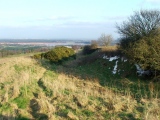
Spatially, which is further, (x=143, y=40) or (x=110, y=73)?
(x=110, y=73)

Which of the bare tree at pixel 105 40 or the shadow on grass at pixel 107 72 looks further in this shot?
the bare tree at pixel 105 40

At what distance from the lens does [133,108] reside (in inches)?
432

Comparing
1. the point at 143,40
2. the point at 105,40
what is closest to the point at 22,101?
the point at 143,40

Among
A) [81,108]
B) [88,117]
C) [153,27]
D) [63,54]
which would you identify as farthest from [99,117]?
[63,54]

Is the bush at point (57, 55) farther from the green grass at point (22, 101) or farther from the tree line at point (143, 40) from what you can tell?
the green grass at point (22, 101)

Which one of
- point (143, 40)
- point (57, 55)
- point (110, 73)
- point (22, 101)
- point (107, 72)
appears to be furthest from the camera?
point (57, 55)

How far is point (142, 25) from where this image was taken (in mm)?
35938

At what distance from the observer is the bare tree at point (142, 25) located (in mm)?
35188

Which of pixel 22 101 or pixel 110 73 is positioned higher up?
pixel 22 101

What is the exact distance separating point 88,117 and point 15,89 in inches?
217

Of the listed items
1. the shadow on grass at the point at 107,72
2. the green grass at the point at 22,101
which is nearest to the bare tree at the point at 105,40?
the shadow on grass at the point at 107,72

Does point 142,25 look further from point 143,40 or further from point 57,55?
point 57,55

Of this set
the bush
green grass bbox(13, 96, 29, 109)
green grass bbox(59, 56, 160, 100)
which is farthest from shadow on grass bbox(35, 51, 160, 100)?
green grass bbox(13, 96, 29, 109)

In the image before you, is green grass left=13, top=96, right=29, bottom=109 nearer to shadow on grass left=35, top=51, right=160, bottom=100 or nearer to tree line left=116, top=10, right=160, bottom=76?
shadow on grass left=35, top=51, right=160, bottom=100
